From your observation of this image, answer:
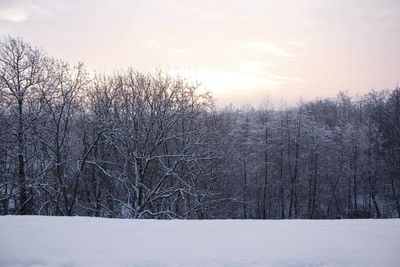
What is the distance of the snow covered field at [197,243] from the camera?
503 cm

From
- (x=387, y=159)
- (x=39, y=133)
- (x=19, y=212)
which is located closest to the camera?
(x=19, y=212)

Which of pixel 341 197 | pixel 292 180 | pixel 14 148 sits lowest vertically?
pixel 341 197

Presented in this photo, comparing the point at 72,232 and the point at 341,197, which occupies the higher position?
the point at 72,232

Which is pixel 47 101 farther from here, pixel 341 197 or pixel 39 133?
pixel 341 197

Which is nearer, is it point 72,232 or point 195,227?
point 72,232

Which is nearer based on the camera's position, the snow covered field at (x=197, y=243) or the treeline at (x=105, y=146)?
the snow covered field at (x=197, y=243)

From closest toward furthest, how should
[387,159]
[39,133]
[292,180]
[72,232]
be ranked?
[72,232] < [39,133] < [292,180] < [387,159]

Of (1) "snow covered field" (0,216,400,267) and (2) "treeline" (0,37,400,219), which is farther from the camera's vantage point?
(2) "treeline" (0,37,400,219)

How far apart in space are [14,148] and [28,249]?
15.0 m

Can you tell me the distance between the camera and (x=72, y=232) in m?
6.27

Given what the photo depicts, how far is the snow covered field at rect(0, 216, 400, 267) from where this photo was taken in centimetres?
503

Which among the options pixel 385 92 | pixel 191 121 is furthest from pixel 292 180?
pixel 385 92

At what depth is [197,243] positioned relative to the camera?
224 inches

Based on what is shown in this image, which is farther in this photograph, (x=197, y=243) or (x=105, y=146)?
(x=105, y=146)
